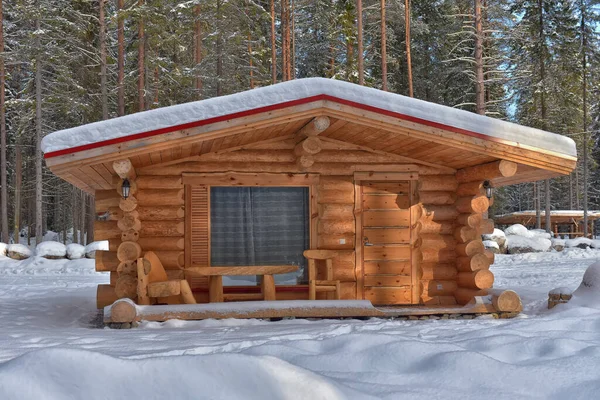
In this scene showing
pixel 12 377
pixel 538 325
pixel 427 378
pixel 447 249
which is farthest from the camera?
pixel 447 249

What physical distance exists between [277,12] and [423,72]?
7950mm

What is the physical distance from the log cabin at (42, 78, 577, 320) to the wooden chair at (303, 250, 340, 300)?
23mm

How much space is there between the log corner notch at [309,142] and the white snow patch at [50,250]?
13.5 m

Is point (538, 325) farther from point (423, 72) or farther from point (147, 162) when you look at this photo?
point (423, 72)

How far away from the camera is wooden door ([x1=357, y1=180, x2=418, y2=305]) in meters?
9.91

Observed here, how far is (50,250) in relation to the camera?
65.3 ft

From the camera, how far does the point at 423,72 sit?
2995 cm

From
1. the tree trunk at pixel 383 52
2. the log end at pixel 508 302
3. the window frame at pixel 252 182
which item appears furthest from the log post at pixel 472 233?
the tree trunk at pixel 383 52

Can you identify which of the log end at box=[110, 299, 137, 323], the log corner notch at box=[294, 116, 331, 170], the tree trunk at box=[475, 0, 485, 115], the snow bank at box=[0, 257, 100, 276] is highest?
the tree trunk at box=[475, 0, 485, 115]

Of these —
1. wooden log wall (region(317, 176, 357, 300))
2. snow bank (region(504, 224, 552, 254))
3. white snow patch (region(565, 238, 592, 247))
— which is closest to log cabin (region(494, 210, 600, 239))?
white snow patch (region(565, 238, 592, 247))

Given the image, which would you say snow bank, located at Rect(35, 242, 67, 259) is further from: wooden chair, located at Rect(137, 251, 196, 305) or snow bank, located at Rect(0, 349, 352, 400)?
snow bank, located at Rect(0, 349, 352, 400)

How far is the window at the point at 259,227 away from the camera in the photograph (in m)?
9.58

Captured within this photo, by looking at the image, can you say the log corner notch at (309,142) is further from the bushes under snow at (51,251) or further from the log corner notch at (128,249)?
the bushes under snow at (51,251)

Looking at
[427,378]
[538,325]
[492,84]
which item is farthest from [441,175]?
[492,84]
